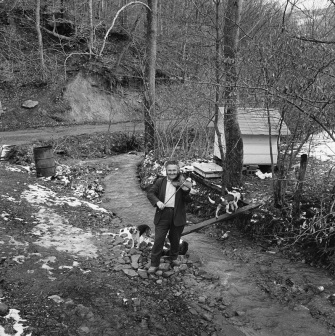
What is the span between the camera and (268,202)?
8242mm

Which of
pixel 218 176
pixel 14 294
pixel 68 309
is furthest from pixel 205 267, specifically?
pixel 218 176

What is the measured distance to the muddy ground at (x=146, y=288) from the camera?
14.7ft

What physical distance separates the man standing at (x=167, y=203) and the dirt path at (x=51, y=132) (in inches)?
465

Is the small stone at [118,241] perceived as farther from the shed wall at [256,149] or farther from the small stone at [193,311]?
the shed wall at [256,149]

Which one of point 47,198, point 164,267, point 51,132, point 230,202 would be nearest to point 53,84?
point 51,132

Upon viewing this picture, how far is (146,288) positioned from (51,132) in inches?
600

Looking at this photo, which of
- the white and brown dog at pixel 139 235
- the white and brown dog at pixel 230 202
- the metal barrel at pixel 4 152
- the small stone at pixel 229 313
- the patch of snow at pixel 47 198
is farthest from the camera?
the metal barrel at pixel 4 152

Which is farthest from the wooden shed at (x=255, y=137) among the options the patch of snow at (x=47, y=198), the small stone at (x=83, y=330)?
the small stone at (x=83, y=330)

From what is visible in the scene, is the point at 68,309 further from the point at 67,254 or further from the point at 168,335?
the point at 67,254

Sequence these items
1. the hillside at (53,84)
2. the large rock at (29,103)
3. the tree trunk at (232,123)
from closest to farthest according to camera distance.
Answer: the tree trunk at (232,123) → the large rock at (29,103) → the hillside at (53,84)

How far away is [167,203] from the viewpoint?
221 inches

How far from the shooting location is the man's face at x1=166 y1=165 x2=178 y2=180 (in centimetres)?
552

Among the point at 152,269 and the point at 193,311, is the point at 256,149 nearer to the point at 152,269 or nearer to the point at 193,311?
the point at 152,269

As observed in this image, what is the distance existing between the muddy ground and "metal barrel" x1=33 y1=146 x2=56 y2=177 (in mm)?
3492
